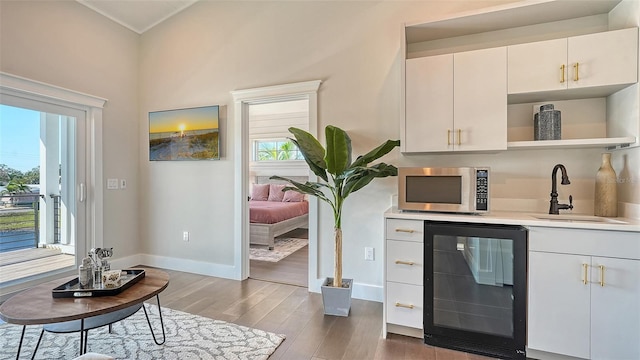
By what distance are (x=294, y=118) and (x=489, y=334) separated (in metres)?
5.79

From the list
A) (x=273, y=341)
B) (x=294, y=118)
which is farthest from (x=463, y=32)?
(x=294, y=118)

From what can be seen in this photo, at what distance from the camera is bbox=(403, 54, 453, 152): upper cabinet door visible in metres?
2.26

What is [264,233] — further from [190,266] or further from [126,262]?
[126,262]

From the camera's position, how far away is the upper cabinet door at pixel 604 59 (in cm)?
187

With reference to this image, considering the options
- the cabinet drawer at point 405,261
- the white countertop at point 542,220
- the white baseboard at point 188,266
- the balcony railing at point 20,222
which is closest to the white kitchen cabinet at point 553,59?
the white countertop at point 542,220

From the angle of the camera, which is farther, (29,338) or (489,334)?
(29,338)

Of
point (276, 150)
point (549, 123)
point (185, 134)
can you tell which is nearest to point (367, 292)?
point (549, 123)

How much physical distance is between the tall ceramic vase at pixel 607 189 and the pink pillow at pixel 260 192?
5.57m

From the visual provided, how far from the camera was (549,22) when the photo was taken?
2297 mm

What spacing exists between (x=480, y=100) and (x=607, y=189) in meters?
1.04

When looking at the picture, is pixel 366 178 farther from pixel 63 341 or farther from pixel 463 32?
pixel 63 341

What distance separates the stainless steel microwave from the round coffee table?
1886mm

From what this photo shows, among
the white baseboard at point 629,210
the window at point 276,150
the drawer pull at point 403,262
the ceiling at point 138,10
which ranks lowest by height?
the drawer pull at point 403,262

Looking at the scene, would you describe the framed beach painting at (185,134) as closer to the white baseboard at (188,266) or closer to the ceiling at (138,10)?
the ceiling at (138,10)
